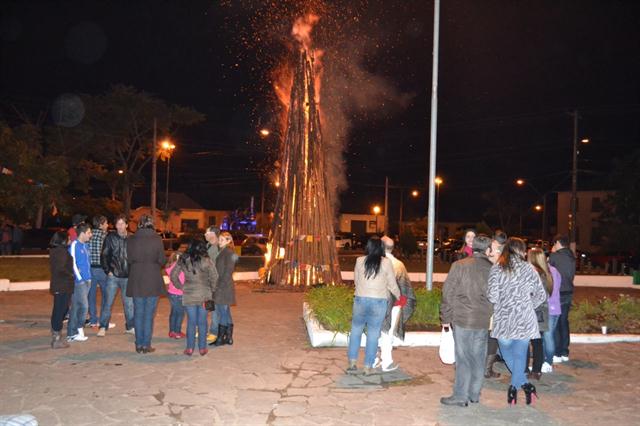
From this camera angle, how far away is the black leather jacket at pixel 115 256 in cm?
908

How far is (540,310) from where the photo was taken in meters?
6.87

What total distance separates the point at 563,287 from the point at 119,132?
36.7 meters

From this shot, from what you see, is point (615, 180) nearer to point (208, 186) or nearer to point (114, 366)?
point (114, 366)

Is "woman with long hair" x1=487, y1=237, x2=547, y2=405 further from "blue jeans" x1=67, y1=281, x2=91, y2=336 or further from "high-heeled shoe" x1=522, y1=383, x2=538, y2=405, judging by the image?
"blue jeans" x1=67, y1=281, x2=91, y2=336

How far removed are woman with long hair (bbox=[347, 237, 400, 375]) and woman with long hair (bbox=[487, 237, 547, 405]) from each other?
128 cm

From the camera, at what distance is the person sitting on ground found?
7074 mm

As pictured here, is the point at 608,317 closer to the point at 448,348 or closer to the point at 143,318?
the point at 448,348

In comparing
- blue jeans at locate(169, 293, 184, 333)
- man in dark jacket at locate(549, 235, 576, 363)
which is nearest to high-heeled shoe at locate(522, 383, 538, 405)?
man in dark jacket at locate(549, 235, 576, 363)

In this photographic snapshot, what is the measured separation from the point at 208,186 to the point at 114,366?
220 feet

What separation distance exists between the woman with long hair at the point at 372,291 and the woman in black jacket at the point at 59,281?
4036 millimetres

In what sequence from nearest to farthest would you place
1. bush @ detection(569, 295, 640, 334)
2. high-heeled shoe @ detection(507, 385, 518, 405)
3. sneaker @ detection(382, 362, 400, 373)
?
high-heeled shoe @ detection(507, 385, 518, 405)
sneaker @ detection(382, 362, 400, 373)
bush @ detection(569, 295, 640, 334)

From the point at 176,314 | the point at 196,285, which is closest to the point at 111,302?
the point at 176,314

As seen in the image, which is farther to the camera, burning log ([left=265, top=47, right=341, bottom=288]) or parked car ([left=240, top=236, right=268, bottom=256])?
parked car ([left=240, top=236, right=268, bottom=256])

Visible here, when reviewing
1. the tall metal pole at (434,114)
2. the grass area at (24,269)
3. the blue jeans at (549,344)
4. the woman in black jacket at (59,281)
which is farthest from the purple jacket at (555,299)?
the grass area at (24,269)
